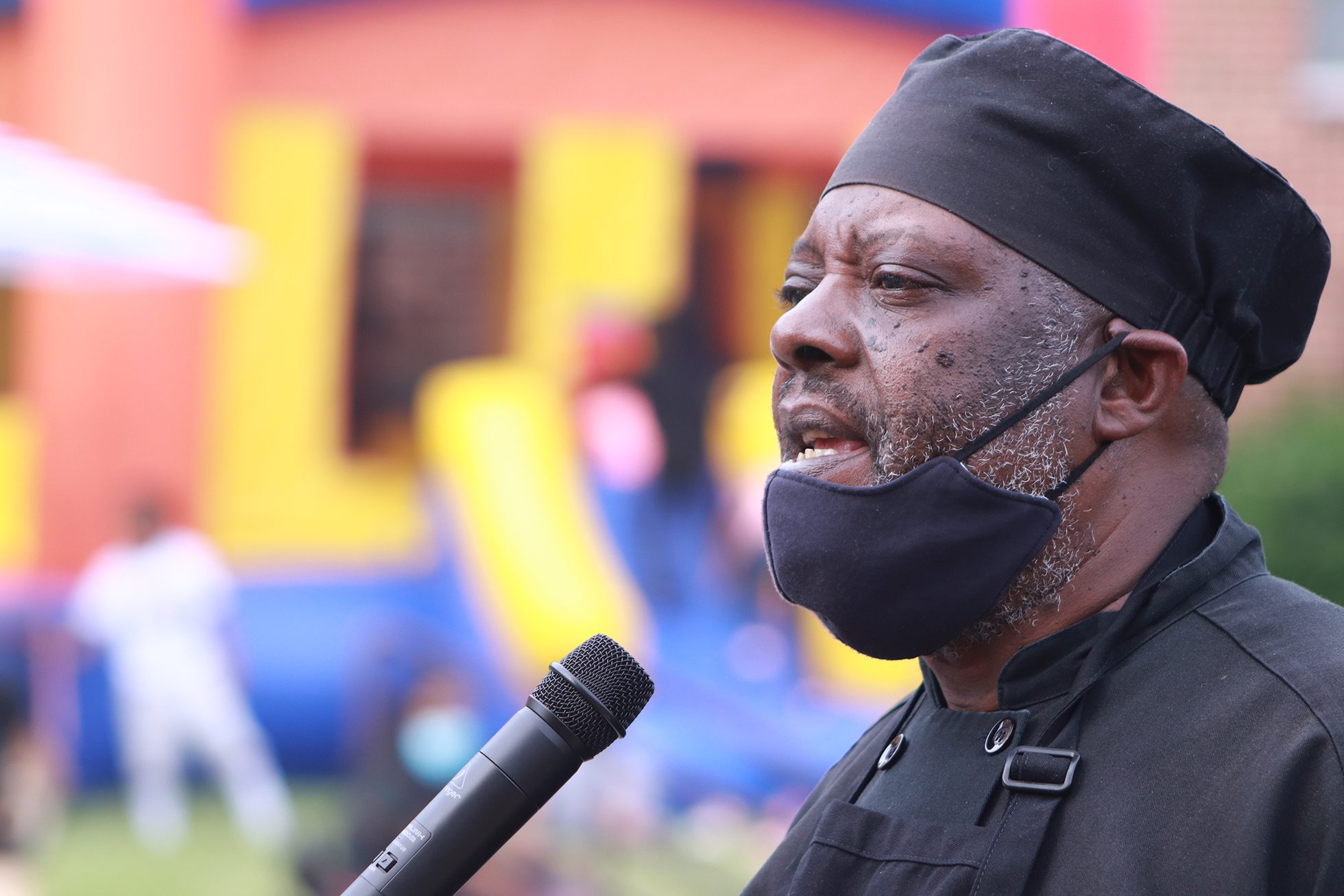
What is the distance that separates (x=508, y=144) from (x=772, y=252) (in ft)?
4.32

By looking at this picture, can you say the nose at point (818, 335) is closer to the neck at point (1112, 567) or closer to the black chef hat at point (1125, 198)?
the black chef hat at point (1125, 198)

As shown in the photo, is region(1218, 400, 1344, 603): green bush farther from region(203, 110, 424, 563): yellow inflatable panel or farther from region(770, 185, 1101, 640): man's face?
region(770, 185, 1101, 640): man's face

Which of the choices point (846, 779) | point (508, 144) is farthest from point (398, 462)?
point (846, 779)

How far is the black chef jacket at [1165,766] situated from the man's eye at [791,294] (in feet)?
1.90

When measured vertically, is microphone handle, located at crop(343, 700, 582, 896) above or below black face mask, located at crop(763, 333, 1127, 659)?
below

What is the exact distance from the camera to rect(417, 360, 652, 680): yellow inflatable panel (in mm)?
6734

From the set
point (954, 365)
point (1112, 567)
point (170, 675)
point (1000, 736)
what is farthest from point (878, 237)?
point (170, 675)

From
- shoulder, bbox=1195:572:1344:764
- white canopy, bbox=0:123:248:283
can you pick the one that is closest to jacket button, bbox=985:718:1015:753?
shoulder, bbox=1195:572:1344:764

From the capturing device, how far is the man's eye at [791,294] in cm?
204

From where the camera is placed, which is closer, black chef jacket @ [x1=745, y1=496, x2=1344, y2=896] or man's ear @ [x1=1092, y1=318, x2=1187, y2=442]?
black chef jacket @ [x1=745, y1=496, x2=1344, y2=896]

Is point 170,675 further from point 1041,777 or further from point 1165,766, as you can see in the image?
point 1165,766

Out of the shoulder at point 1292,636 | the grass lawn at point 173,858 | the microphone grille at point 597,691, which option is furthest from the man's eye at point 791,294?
the grass lawn at point 173,858

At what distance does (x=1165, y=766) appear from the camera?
1.59 meters

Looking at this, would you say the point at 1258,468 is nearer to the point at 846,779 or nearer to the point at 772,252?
the point at 772,252
